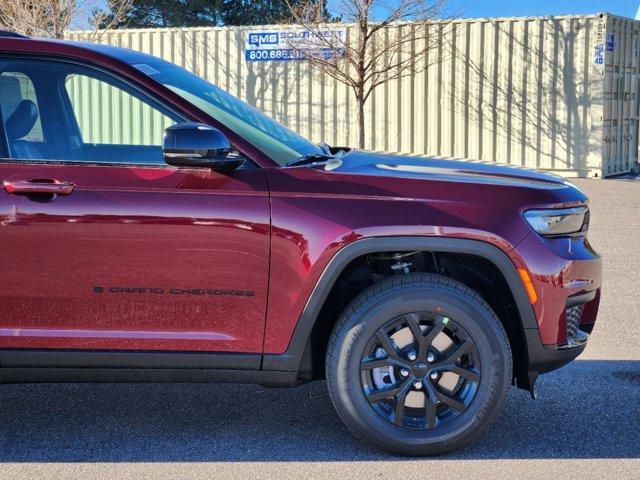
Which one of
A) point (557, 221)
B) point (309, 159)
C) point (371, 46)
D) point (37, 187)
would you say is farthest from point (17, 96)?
point (371, 46)

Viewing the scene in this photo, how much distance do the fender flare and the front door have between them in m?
0.15

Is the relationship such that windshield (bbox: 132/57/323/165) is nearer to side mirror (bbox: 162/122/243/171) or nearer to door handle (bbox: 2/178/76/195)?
side mirror (bbox: 162/122/243/171)

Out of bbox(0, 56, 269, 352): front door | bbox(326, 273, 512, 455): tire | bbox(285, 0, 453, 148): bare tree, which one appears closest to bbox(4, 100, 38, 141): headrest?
bbox(0, 56, 269, 352): front door

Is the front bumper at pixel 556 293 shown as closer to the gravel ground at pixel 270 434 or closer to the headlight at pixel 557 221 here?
the headlight at pixel 557 221

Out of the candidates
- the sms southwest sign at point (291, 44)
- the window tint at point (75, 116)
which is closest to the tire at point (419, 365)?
the window tint at point (75, 116)

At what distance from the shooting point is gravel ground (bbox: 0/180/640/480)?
12.5 ft

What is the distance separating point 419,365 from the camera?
152 inches

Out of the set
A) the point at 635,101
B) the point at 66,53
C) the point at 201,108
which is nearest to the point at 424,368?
the point at 201,108

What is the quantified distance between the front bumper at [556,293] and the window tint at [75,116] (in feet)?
5.41

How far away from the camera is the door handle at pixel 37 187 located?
3.71 metres

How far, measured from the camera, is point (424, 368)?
385 centimetres

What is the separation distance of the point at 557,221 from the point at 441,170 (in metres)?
0.56

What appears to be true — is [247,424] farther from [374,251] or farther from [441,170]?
[441,170]

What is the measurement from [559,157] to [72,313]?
630 inches
